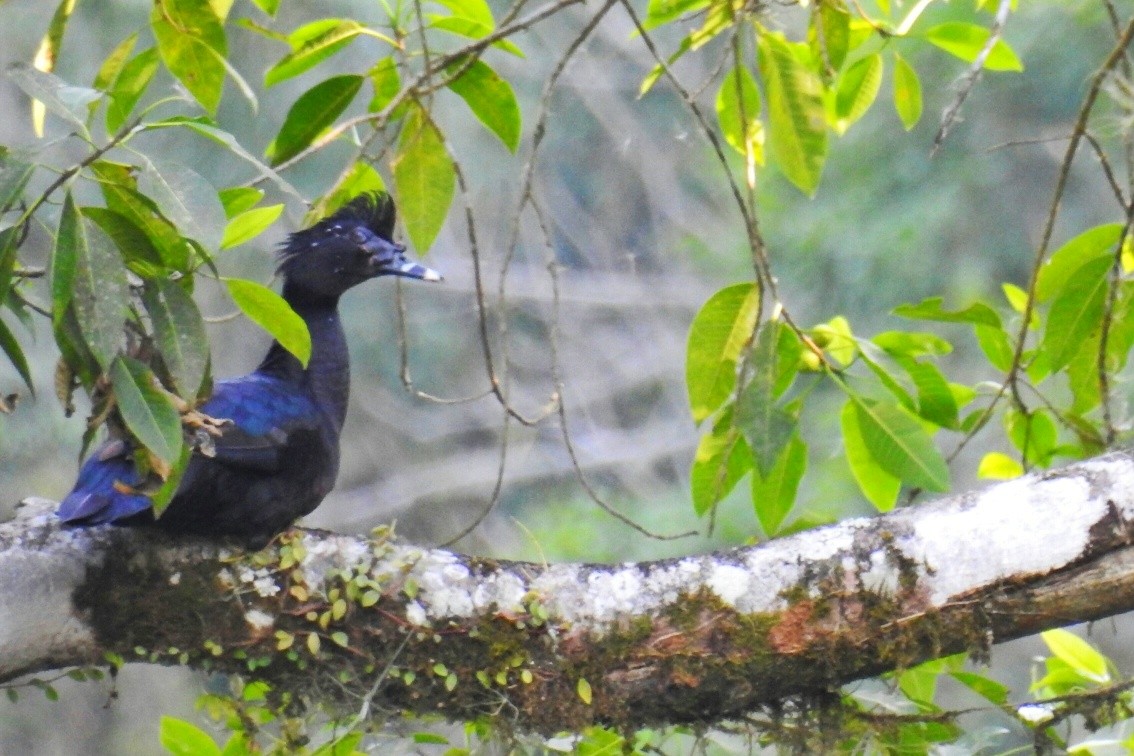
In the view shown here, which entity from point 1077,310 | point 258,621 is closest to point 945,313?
point 1077,310

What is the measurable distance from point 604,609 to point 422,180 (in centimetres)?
83

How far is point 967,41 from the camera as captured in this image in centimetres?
239

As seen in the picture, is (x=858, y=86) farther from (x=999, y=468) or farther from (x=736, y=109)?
(x=999, y=468)

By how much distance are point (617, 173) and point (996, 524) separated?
5904mm

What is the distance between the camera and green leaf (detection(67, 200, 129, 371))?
149 cm

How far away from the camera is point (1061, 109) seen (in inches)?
256

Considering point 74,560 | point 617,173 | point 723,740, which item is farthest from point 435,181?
point 617,173

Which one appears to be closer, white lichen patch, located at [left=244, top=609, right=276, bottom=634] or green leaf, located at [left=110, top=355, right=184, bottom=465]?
green leaf, located at [left=110, top=355, right=184, bottom=465]

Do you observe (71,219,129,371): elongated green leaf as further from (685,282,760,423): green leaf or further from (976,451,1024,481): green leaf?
(976,451,1024,481): green leaf

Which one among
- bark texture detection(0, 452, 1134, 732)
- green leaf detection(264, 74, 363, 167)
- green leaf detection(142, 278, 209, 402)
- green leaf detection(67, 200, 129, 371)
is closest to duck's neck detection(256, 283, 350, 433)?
green leaf detection(264, 74, 363, 167)

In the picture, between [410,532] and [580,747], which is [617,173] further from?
[580,747]

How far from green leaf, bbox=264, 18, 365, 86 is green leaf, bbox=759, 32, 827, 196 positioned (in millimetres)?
697

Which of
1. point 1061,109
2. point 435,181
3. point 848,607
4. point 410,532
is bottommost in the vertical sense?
point 410,532

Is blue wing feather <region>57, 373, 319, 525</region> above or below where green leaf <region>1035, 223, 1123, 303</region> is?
below
